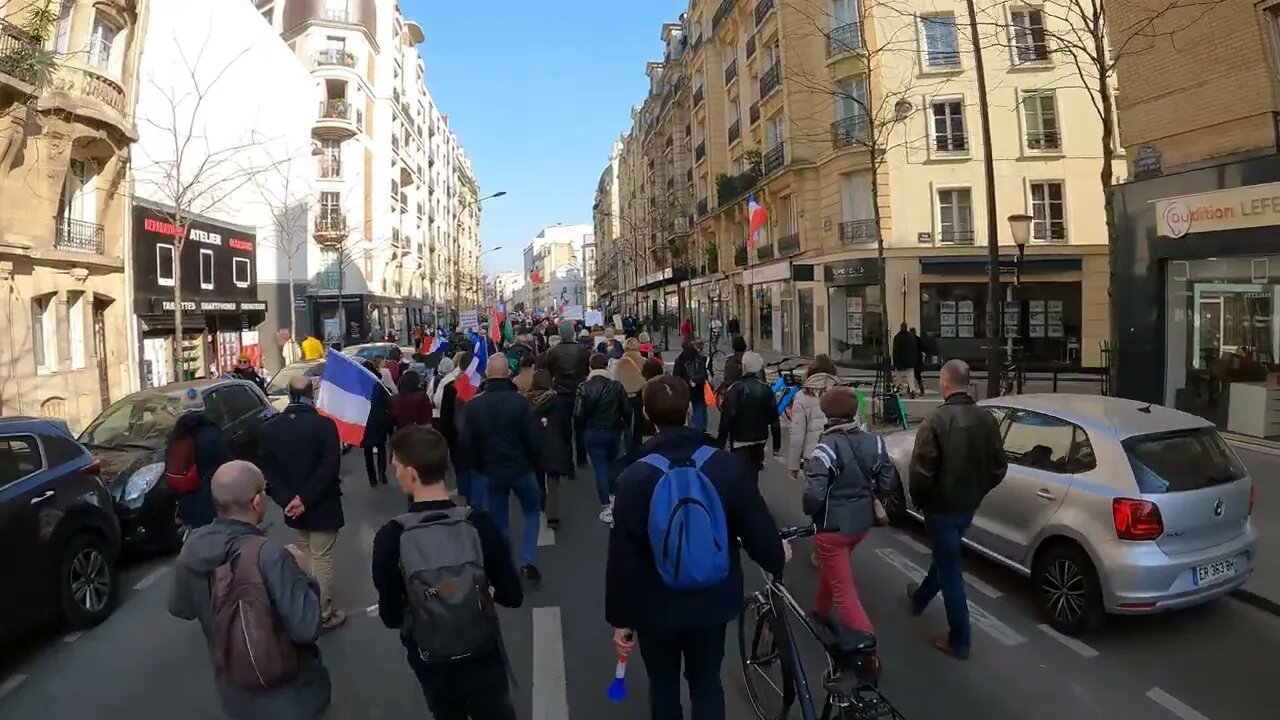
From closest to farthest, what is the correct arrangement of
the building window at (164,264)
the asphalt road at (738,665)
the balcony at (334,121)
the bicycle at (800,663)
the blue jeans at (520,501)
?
1. the bicycle at (800,663)
2. the asphalt road at (738,665)
3. the blue jeans at (520,501)
4. the building window at (164,264)
5. the balcony at (334,121)

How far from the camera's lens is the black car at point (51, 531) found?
4879mm

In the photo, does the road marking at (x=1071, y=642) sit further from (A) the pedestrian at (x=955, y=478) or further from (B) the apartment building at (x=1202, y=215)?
(B) the apartment building at (x=1202, y=215)

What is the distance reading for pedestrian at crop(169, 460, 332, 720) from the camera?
263cm

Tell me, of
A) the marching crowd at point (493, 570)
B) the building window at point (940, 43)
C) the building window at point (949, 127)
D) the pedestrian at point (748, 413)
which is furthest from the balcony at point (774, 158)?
the marching crowd at point (493, 570)

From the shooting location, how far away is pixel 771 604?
3838 mm

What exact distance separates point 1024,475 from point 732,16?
3484 cm

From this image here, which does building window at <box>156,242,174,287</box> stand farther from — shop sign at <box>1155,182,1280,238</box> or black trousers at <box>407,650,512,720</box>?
shop sign at <box>1155,182,1280,238</box>

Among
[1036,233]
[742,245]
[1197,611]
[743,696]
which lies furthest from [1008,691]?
[742,245]

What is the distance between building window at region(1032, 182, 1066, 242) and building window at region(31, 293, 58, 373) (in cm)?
2620

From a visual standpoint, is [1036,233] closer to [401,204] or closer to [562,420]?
[562,420]

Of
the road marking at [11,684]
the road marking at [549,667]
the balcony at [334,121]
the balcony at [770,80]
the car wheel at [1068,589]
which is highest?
the balcony at [334,121]

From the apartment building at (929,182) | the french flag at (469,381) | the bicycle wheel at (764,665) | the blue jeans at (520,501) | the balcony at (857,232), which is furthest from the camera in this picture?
the balcony at (857,232)

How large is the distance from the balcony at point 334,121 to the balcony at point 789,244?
25.5 metres

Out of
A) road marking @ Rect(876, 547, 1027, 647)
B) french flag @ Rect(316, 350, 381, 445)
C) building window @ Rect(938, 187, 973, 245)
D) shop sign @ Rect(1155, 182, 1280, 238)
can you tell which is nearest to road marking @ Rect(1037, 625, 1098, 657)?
road marking @ Rect(876, 547, 1027, 647)
